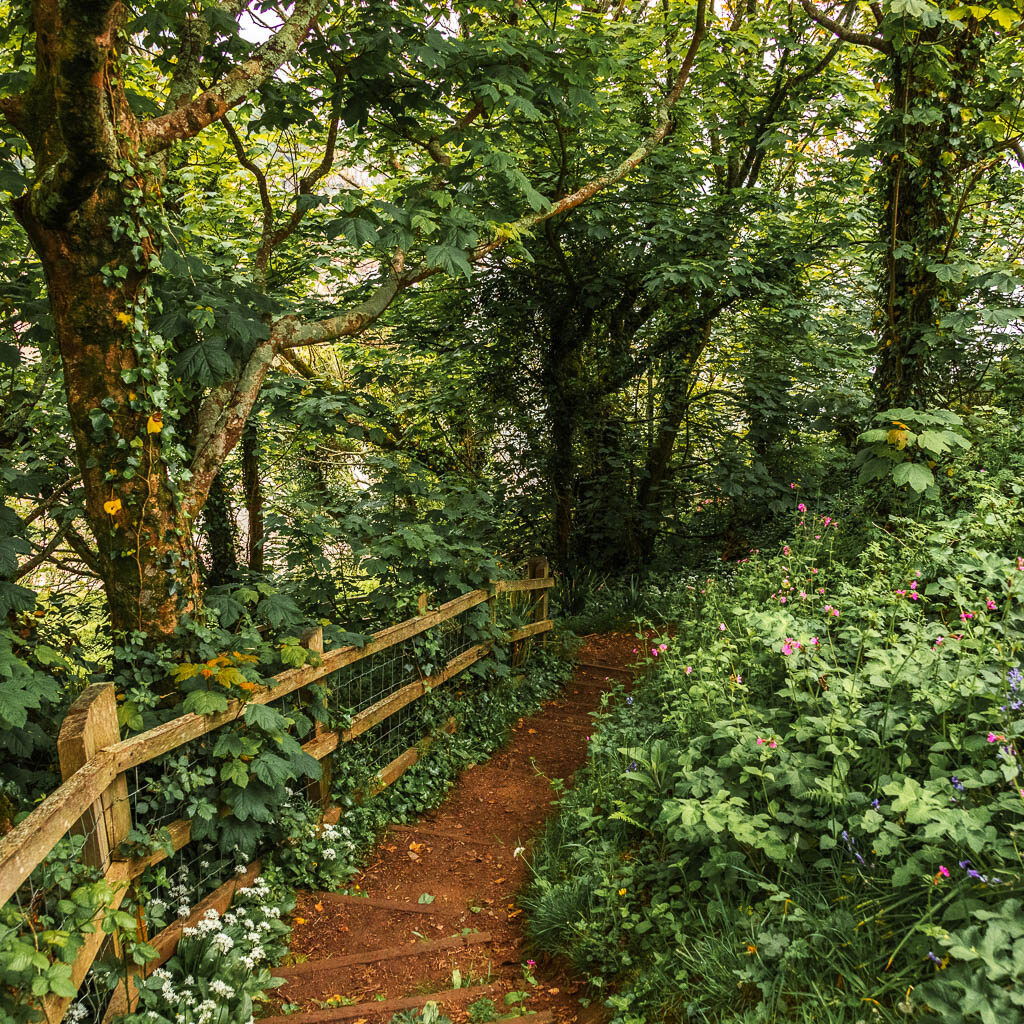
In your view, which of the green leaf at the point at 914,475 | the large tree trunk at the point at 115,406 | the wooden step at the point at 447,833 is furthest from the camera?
the wooden step at the point at 447,833

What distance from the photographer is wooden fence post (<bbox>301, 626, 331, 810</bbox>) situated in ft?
14.2

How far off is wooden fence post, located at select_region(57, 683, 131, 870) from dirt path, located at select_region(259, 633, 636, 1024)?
1.07m

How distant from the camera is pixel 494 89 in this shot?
15.8 feet

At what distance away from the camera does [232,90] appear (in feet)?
13.8

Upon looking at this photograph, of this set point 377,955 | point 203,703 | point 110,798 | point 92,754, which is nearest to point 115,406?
point 203,703

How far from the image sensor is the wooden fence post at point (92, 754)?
2889mm

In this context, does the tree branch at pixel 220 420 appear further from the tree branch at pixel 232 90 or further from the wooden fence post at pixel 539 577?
the wooden fence post at pixel 539 577

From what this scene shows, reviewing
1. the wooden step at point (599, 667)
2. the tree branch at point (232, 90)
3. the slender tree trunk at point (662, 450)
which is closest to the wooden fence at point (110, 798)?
the tree branch at point (232, 90)

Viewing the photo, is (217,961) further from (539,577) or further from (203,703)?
(539,577)

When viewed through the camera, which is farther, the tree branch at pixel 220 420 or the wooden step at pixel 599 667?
the wooden step at pixel 599 667

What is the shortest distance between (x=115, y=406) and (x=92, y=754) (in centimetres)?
167

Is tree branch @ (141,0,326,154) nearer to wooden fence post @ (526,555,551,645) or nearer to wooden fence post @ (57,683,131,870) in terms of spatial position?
Answer: wooden fence post @ (57,683,131,870)

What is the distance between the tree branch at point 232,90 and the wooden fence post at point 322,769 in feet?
9.09

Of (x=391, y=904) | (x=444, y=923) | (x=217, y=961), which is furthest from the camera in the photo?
(x=391, y=904)
